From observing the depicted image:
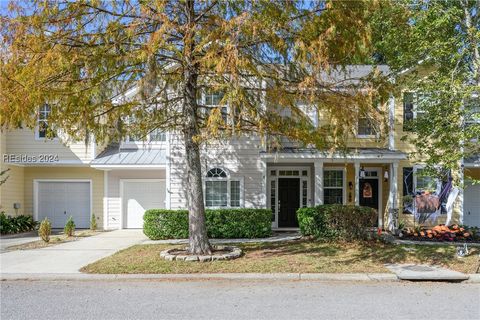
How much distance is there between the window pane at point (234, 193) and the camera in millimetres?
17031

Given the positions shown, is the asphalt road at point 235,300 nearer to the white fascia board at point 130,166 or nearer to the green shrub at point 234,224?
the green shrub at point 234,224

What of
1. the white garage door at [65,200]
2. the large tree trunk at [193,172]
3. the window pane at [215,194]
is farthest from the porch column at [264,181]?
the white garage door at [65,200]

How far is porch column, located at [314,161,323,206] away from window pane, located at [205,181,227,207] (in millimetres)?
3414

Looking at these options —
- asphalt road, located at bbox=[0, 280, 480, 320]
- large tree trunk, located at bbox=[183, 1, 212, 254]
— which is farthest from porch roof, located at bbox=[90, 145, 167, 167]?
asphalt road, located at bbox=[0, 280, 480, 320]

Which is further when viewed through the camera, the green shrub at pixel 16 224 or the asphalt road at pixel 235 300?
the green shrub at pixel 16 224

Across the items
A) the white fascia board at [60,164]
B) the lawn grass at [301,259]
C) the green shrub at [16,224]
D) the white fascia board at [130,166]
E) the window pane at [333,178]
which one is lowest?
the lawn grass at [301,259]

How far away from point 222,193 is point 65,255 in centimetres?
625

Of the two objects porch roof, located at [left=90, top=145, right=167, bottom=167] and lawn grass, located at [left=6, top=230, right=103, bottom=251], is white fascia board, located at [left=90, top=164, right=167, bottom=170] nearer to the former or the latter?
porch roof, located at [left=90, top=145, right=167, bottom=167]

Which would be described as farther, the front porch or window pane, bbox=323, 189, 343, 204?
window pane, bbox=323, 189, 343, 204

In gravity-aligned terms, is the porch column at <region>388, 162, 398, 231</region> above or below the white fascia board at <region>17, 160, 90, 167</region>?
below

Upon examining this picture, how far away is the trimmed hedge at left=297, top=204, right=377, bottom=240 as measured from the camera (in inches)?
543

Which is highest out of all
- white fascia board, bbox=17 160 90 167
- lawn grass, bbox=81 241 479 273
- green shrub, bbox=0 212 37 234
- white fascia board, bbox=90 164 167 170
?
white fascia board, bbox=17 160 90 167

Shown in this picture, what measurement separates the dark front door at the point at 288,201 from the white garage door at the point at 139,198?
526cm

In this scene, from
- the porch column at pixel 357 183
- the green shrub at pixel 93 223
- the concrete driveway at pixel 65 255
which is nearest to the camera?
the concrete driveway at pixel 65 255
